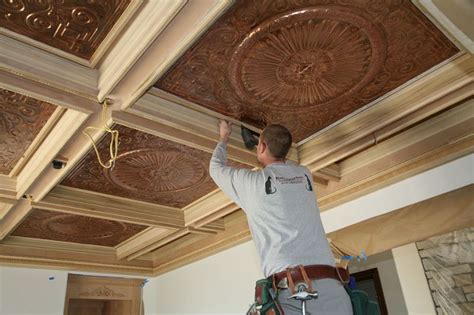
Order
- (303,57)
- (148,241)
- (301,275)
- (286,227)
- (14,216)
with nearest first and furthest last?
(301,275)
(286,227)
(303,57)
(14,216)
(148,241)

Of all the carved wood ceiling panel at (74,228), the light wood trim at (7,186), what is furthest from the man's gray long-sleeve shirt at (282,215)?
the carved wood ceiling panel at (74,228)

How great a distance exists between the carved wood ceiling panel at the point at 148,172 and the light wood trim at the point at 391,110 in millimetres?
589

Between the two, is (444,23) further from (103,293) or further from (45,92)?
(103,293)

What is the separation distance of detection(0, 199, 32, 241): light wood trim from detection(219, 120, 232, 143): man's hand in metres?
1.81

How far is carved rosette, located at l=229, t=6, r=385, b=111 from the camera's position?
1.57 m

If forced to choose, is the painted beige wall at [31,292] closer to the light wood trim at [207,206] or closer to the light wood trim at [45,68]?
the light wood trim at [207,206]

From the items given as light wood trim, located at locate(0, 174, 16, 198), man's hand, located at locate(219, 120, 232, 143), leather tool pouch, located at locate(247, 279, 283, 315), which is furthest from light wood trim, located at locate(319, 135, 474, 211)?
light wood trim, located at locate(0, 174, 16, 198)

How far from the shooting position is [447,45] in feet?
5.80

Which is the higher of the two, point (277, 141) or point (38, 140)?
point (38, 140)

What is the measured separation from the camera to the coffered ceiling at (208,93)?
1.52m

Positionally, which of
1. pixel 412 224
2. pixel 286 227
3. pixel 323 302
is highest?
pixel 412 224

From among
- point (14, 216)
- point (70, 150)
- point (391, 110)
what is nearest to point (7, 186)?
point (14, 216)

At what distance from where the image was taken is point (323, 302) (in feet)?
4.34

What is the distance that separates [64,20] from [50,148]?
101 cm
